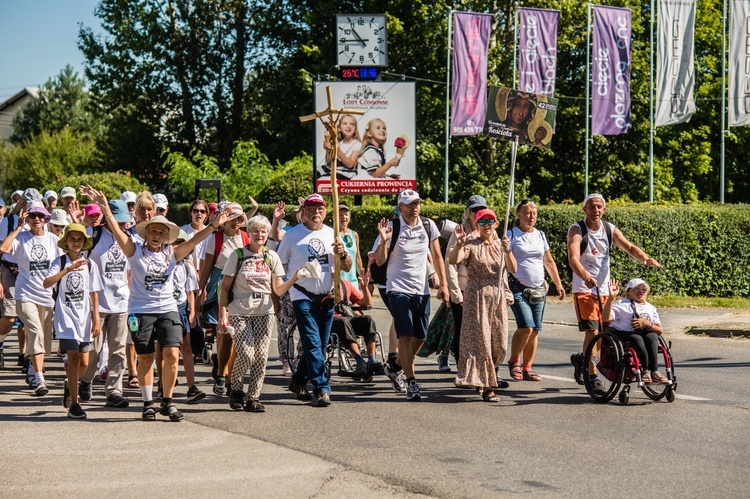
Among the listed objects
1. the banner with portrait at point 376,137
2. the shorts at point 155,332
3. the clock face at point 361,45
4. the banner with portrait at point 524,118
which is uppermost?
the clock face at point 361,45

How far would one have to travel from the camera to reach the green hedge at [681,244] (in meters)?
22.5

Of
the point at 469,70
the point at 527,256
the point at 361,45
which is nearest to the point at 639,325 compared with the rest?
the point at 527,256

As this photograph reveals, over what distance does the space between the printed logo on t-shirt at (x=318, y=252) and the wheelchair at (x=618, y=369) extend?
260cm

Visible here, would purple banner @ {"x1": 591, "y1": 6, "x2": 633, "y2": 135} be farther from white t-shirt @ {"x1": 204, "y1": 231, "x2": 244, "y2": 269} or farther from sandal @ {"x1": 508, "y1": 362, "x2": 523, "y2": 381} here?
white t-shirt @ {"x1": 204, "y1": 231, "x2": 244, "y2": 269}

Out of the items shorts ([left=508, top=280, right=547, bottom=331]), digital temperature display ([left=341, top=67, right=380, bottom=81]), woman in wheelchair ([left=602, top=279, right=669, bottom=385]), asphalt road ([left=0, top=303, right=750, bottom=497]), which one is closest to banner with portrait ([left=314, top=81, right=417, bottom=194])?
digital temperature display ([left=341, top=67, right=380, bottom=81])

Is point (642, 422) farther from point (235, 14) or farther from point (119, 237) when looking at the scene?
point (235, 14)

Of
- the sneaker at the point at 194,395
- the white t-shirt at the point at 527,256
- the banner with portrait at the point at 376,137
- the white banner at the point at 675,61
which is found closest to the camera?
the sneaker at the point at 194,395

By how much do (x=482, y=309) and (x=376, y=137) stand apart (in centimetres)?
1795

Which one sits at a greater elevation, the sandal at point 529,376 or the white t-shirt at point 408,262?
the white t-shirt at point 408,262

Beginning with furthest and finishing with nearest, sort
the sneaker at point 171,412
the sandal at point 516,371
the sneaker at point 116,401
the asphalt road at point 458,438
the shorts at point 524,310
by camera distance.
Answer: the sandal at point 516,371, the shorts at point 524,310, the sneaker at point 116,401, the sneaker at point 171,412, the asphalt road at point 458,438

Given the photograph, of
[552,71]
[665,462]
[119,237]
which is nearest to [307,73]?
[552,71]

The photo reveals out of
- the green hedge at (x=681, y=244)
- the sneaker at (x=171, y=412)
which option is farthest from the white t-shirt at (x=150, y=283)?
the green hedge at (x=681, y=244)

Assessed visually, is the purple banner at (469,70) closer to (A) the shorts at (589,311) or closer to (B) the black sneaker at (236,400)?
(A) the shorts at (589,311)

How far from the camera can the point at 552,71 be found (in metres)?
30.0
